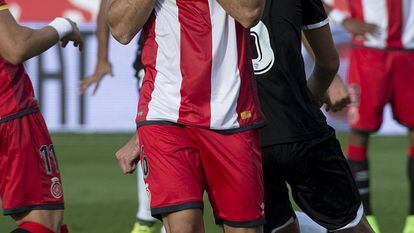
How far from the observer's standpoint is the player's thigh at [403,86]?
884 cm

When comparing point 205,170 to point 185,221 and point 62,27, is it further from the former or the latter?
point 62,27

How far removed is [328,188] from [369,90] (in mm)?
3455

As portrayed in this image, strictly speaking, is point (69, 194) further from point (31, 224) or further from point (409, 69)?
point (31, 224)

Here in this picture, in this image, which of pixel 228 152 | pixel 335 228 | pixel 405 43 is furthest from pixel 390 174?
pixel 228 152

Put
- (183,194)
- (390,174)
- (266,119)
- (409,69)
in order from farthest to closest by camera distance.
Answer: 1. (390,174)
2. (409,69)
3. (266,119)
4. (183,194)

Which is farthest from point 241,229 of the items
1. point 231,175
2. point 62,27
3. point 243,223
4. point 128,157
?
point 62,27

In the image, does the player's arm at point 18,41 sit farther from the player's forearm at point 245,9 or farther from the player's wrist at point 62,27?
the player's forearm at point 245,9

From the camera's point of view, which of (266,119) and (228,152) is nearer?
(228,152)

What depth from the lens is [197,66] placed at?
4.87 meters

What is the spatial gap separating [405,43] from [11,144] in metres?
4.45

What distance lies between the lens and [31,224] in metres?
5.61

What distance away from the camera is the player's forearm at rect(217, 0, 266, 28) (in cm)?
474

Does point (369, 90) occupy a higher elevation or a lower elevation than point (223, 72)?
lower

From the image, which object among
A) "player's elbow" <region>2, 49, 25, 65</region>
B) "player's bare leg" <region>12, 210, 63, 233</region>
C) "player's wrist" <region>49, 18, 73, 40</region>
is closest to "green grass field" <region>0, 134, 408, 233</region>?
"player's bare leg" <region>12, 210, 63, 233</region>
